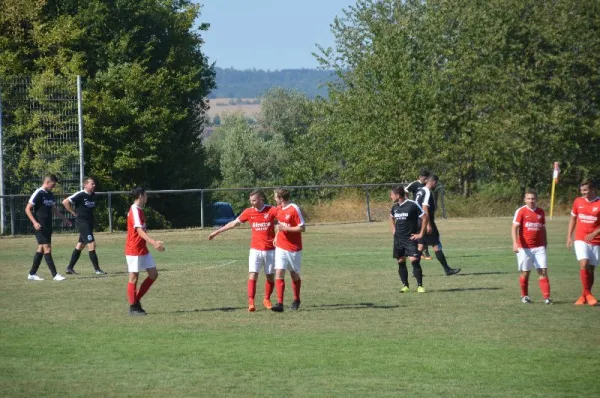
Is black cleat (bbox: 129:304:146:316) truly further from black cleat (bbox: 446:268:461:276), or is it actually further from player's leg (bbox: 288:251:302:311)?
black cleat (bbox: 446:268:461:276)

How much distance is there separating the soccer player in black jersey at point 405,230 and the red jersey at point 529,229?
206 centimetres

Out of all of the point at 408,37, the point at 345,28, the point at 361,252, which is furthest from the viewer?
the point at 345,28

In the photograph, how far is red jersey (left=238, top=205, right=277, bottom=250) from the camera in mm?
15555

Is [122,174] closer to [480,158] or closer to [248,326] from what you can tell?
[480,158]

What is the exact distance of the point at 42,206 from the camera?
68.4ft

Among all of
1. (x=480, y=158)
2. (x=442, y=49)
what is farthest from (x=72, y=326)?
(x=442, y=49)

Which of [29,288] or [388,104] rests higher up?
[388,104]

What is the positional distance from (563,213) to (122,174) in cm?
2068

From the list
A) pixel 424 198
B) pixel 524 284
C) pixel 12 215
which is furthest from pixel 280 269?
pixel 12 215

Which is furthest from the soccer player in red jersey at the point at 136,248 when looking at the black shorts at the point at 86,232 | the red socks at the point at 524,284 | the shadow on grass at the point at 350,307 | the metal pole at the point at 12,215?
the metal pole at the point at 12,215

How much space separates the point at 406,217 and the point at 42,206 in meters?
7.85

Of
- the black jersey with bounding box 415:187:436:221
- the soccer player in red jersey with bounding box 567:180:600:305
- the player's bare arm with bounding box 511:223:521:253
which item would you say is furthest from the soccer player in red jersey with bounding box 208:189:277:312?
the black jersey with bounding box 415:187:436:221

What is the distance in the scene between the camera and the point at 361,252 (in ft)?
91.8

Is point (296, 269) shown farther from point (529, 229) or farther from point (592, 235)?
point (592, 235)
